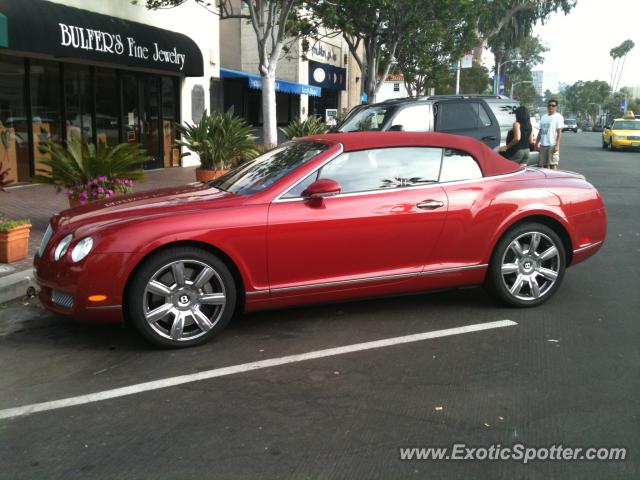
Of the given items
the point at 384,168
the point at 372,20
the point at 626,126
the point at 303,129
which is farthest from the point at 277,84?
the point at 384,168

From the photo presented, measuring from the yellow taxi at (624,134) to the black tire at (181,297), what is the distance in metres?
30.5

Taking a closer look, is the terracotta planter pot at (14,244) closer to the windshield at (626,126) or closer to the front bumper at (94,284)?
the front bumper at (94,284)

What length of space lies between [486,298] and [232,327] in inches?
94.2

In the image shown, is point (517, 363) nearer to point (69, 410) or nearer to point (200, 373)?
point (200, 373)

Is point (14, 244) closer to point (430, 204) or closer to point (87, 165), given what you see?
point (87, 165)

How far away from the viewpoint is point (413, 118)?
35.8 ft

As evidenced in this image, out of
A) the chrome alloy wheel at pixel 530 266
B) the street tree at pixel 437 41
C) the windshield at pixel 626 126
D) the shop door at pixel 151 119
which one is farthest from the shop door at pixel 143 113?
the windshield at pixel 626 126

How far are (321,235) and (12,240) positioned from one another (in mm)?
3976

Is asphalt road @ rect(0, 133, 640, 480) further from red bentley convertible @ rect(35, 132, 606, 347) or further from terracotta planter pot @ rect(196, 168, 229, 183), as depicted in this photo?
terracotta planter pot @ rect(196, 168, 229, 183)

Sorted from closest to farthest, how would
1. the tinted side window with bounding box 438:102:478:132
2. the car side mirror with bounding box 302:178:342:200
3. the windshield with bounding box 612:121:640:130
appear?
the car side mirror with bounding box 302:178:342:200 → the tinted side window with bounding box 438:102:478:132 → the windshield with bounding box 612:121:640:130

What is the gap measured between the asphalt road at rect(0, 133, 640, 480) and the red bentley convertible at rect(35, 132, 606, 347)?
12.7 inches

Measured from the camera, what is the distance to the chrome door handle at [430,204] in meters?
5.19

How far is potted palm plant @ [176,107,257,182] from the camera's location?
12227 mm

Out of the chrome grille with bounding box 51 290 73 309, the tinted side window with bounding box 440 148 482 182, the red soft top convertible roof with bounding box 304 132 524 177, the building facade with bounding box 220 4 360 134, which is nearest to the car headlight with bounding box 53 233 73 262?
the chrome grille with bounding box 51 290 73 309
